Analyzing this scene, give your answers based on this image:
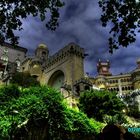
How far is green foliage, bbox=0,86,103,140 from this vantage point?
22.5m

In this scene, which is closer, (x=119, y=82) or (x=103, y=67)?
(x=119, y=82)

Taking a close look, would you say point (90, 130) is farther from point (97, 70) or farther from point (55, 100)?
point (97, 70)

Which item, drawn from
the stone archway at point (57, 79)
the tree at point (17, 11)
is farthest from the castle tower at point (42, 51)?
the tree at point (17, 11)

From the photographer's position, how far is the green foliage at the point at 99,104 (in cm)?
4097

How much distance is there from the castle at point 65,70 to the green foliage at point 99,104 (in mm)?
6740

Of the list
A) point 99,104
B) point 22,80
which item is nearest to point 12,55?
point 22,80

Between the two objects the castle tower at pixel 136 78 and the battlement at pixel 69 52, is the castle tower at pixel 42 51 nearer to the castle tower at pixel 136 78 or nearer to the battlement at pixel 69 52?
the battlement at pixel 69 52

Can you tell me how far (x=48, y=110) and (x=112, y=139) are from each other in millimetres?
22000

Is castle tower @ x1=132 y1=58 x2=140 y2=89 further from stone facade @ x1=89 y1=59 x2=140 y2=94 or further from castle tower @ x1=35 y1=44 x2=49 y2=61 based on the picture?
castle tower @ x1=35 y1=44 x2=49 y2=61

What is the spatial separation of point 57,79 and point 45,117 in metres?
45.2

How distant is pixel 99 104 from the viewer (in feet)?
139

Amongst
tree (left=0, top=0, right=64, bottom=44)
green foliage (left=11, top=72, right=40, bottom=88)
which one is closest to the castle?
green foliage (left=11, top=72, right=40, bottom=88)

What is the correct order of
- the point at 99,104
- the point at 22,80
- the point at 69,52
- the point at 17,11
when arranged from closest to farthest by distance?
the point at 17,11 → the point at 99,104 → the point at 22,80 → the point at 69,52

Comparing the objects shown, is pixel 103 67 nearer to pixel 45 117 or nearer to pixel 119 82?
pixel 119 82
